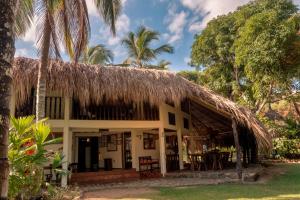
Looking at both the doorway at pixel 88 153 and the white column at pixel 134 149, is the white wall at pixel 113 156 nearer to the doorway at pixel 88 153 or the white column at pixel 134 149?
→ the doorway at pixel 88 153

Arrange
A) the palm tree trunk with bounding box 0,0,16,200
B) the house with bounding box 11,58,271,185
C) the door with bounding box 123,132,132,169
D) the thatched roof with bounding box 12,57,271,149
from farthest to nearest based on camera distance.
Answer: the door with bounding box 123,132,132,169, the house with bounding box 11,58,271,185, the thatched roof with bounding box 12,57,271,149, the palm tree trunk with bounding box 0,0,16,200

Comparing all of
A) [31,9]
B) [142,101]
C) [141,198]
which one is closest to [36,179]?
[141,198]

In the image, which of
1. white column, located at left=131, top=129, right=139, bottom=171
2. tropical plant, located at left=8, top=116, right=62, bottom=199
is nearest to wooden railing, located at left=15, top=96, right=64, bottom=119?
white column, located at left=131, top=129, right=139, bottom=171

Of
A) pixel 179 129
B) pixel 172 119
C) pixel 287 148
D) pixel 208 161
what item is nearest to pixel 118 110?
pixel 172 119

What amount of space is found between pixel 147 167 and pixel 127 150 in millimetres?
1268

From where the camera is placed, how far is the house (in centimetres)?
1026

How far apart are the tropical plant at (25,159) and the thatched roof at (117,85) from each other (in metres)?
4.86

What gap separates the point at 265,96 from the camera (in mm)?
18344

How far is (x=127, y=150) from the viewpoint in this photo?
14188 mm

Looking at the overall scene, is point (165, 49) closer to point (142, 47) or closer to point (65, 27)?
point (142, 47)

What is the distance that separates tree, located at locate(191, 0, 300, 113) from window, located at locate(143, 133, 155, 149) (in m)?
6.74

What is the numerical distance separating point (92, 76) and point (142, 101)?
233 centimetres

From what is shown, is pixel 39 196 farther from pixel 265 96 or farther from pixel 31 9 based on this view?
pixel 265 96

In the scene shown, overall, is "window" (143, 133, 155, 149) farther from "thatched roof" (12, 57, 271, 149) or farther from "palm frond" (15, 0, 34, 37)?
"palm frond" (15, 0, 34, 37)
